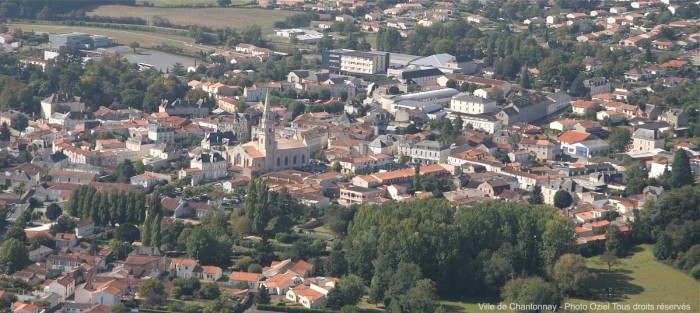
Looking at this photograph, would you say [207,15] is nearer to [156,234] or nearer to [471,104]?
[471,104]

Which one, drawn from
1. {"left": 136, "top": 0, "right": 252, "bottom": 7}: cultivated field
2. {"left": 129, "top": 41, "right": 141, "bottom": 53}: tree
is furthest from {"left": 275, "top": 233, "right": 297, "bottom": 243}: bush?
{"left": 136, "top": 0, "right": 252, "bottom": 7}: cultivated field

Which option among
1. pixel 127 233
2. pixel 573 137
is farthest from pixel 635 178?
pixel 127 233

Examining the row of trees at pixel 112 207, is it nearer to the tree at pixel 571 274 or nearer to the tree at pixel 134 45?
the tree at pixel 571 274

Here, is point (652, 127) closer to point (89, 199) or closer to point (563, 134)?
point (563, 134)

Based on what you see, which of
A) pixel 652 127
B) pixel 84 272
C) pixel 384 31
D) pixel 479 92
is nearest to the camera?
pixel 84 272

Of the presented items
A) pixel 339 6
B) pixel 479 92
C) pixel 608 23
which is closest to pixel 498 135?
pixel 479 92

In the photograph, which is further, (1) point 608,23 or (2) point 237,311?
(1) point 608,23

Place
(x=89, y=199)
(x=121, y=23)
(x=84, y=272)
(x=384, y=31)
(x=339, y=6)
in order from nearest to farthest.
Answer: (x=84, y=272) < (x=89, y=199) < (x=384, y=31) < (x=121, y=23) < (x=339, y=6)
